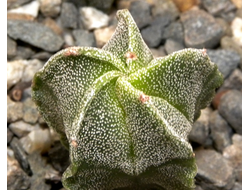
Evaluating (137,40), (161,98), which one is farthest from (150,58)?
(161,98)

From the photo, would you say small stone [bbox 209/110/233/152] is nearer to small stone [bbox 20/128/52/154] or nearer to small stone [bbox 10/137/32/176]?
small stone [bbox 20/128/52/154]

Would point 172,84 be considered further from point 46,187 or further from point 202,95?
point 46,187

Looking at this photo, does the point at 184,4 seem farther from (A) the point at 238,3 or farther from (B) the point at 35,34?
(B) the point at 35,34

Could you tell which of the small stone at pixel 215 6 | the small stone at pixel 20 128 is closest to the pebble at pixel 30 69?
the small stone at pixel 20 128

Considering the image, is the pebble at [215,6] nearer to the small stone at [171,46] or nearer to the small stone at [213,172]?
the small stone at [171,46]

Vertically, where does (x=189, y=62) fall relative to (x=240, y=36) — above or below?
above

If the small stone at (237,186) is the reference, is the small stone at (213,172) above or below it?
above
